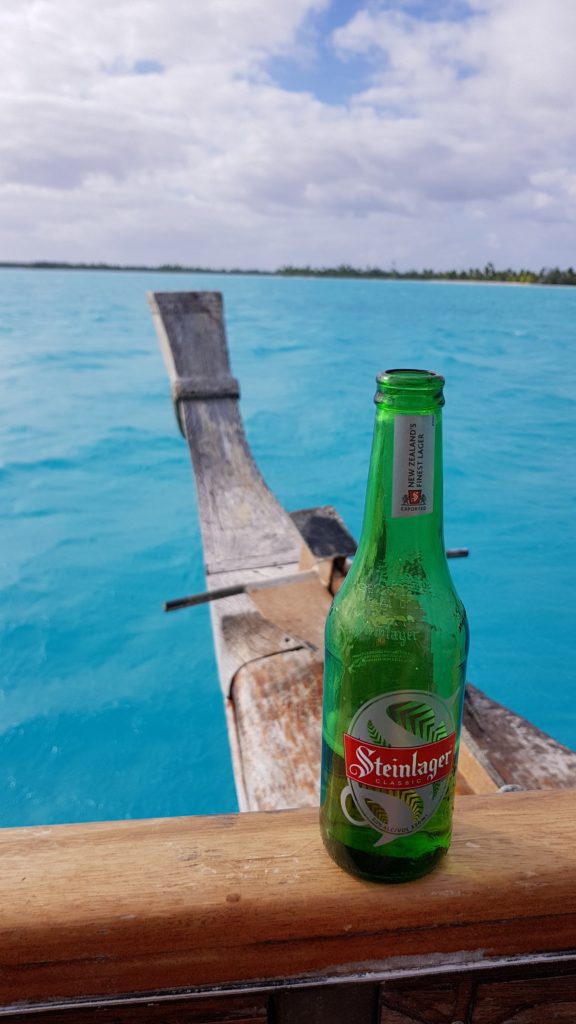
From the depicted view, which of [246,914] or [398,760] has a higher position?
[398,760]

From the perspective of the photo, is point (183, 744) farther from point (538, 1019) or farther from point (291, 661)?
point (538, 1019)

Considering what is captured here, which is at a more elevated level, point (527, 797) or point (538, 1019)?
point (527, 797)

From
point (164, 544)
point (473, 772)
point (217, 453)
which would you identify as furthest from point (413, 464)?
point (164, 544)

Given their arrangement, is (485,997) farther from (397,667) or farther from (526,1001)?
(397,667)

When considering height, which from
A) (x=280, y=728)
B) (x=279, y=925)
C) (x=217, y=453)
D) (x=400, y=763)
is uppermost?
(x=400, y=763)

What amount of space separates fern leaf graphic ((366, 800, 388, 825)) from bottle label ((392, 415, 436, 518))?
280 millimetres

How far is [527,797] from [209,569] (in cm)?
206

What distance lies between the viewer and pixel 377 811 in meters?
0.66

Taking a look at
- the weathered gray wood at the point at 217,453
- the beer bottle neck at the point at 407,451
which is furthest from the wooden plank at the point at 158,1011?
the weathered gray wood at the point at 217,453

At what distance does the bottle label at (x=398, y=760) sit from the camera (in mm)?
639

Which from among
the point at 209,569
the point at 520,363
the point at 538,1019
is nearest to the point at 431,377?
the point at 538,1019

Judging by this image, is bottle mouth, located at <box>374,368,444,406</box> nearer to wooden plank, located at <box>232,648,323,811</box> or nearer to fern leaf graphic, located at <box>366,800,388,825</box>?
fern leaf graphic, located at <box>366,800,388,825</box>

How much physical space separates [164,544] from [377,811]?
27.6ft

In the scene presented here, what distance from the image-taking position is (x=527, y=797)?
80 centimetres
